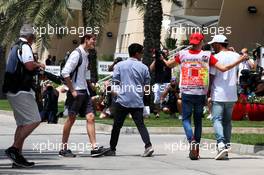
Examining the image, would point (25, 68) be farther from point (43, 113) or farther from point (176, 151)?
point (43, 113)

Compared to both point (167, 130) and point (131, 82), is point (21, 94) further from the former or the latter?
point (167, 130)

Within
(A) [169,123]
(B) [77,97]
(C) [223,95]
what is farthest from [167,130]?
(B) [77,97]

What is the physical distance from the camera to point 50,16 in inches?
1059

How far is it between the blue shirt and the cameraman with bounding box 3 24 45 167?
88.2 inches

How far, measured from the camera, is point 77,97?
13.0 metres

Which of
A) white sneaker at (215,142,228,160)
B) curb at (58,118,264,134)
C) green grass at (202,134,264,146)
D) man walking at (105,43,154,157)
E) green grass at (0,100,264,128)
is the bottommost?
white sneaker at (215,142,228,160)

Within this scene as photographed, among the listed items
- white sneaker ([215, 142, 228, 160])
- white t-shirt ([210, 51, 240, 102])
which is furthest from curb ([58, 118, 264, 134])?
white sneaker ([215, 142, 228, 160])

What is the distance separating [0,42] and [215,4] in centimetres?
1199

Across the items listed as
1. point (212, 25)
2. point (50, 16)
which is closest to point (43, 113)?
point (50, 16)

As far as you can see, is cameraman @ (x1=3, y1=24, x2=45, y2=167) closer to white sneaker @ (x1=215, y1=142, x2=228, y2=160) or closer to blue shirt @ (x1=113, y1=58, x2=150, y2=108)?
blue shirt @ (x1=113, y1=58, x2=150, y2=108)

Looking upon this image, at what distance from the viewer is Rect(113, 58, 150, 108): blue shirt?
13422mm

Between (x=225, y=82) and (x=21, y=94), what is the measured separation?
3.45 metres

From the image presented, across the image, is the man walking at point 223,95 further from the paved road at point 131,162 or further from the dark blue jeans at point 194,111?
the paved road at point 131,162

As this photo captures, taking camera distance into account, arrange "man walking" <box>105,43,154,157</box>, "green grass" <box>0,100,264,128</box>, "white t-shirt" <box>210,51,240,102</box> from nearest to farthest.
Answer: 1. "white t-shirt" <box>210,51,240,102</box>
2. "man walking" <box>105,43,154,157</box>
3. "green grass" <box>0,100,264,128</box>
